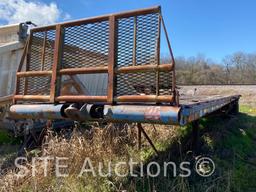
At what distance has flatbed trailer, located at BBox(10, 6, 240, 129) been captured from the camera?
124 inches

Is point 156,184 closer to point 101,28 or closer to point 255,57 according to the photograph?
point 101,28

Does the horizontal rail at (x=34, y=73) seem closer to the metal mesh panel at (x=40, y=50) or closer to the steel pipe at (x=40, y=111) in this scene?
the metal mesh panel at (x=40, y=50)

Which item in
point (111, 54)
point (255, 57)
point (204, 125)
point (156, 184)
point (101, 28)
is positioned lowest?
point (156, 184)

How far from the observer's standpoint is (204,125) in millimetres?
7418

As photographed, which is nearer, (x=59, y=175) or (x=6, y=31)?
(x=59, y=175)

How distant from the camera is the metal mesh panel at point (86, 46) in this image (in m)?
3.61

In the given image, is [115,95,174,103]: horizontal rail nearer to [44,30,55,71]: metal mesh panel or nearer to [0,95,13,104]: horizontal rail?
[44,30,55,71]: metal mesh panel

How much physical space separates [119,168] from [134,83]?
5.54 ft

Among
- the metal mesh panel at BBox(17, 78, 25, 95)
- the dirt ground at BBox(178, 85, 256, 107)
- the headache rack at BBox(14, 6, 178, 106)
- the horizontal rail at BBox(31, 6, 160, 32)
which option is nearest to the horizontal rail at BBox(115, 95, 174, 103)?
the headache rack at BBox(14, 6, 178, 106)

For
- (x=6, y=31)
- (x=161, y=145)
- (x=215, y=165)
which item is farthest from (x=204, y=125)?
(x=6, y=31)

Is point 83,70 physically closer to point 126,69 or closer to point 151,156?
point 126,69

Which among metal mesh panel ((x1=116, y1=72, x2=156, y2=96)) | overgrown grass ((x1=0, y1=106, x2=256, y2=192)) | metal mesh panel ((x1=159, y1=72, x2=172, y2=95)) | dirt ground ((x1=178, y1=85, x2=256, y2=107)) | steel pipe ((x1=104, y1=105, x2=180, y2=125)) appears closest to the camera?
steel pipe ((x1=104, y1=105, x2=180, y2=125))

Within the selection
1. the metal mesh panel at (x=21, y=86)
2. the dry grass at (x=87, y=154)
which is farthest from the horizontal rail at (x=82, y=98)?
the dry grass at (x=87, y=154)

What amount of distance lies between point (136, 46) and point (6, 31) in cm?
531
